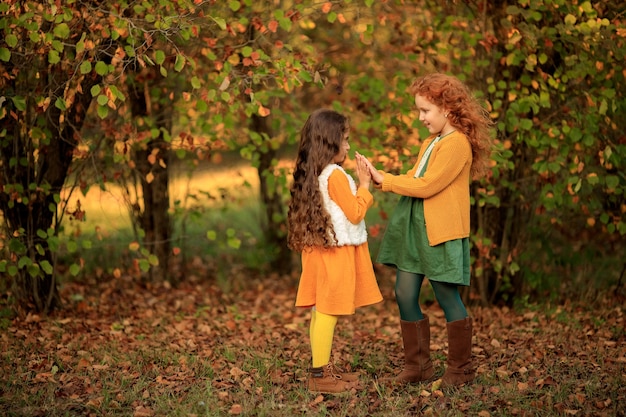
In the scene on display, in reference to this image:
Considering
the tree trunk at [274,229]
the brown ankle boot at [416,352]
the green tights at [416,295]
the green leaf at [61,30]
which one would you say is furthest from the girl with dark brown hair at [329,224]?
the tree trunk at [274,229]

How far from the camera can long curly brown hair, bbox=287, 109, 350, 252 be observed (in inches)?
151

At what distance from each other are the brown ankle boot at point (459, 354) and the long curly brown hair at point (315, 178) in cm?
80

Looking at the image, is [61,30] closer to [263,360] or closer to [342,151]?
[342,151]

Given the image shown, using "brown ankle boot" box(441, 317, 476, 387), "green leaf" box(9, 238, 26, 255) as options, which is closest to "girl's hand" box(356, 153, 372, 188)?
"brown ankle boot" box(441, 317, 476, 387)

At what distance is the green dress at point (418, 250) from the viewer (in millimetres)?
3865

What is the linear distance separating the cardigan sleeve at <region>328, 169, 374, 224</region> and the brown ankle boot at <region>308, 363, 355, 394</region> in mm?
831

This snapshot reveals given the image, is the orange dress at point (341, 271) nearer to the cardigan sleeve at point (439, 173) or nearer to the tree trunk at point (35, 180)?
the cardigan sleeve at point (439, 173)

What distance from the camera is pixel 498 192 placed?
240 inches

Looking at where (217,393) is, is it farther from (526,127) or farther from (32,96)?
(526,127)

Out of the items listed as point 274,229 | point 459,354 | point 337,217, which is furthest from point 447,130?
point 274,229

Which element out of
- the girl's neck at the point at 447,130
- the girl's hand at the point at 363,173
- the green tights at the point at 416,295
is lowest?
the green tights at the point at 416,295

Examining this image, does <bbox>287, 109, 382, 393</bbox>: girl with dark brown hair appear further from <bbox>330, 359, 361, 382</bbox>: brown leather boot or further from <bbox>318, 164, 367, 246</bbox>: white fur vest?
<bbox>330, 359, 361, 382</bbox>: brown leather boot

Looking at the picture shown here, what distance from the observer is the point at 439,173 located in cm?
380

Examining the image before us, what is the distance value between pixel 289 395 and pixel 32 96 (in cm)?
269
